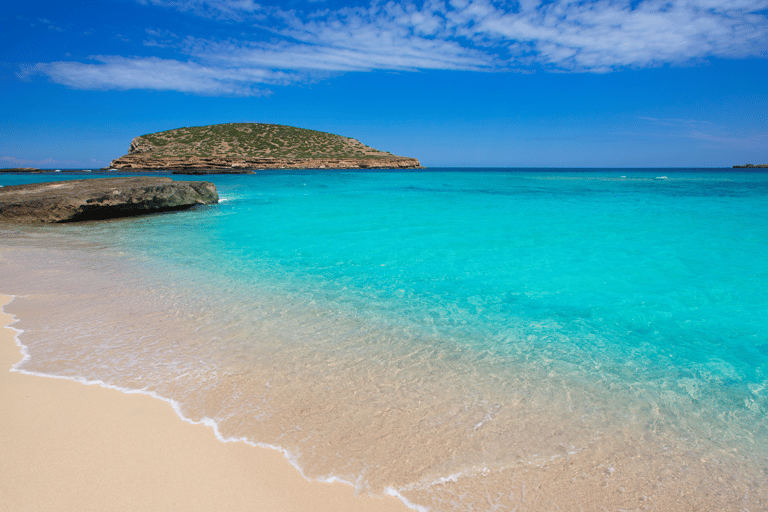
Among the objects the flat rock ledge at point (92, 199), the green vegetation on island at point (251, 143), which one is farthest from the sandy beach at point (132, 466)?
the green vegetation on island at point (251, 143)

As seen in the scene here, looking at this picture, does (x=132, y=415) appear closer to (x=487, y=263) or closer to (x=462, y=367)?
(x=462, y=367)

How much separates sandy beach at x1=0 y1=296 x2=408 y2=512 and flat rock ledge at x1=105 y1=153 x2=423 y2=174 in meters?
57.4

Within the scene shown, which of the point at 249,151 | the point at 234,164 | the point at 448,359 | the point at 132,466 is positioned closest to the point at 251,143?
the point at 249,151

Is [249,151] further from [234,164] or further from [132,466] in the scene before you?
[132,466]

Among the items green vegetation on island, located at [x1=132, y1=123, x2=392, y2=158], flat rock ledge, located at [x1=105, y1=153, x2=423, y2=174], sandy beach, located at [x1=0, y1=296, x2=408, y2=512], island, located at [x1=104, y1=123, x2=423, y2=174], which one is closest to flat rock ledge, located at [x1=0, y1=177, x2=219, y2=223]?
sandy beach, located at [x1=0, y1=296, x2=408, y2=512]

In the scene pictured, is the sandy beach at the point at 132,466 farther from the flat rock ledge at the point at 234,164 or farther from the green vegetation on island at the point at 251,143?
the green vegetation on island at the point at 251,143

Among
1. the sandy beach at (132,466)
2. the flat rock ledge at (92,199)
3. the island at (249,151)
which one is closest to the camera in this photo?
the sandy beach at (132,466)

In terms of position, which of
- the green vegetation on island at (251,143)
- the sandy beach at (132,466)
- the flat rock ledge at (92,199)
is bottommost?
the sandy beach at (132,466)

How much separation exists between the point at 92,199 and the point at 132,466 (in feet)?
42.4

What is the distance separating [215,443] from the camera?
7.73ft

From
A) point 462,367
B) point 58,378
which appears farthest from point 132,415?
point 462,367

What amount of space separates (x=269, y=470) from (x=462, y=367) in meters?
1.75

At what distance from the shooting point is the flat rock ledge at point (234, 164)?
66.1 metres

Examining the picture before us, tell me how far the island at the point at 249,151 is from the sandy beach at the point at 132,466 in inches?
2692
